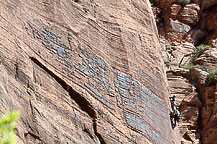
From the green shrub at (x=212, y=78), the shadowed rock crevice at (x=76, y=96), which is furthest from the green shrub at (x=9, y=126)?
the green shrub at (x=212, y=78)

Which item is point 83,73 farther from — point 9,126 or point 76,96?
point 9,126

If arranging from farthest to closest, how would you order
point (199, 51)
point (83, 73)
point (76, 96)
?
point (199, 51), point (83, 73), point (76, 96)

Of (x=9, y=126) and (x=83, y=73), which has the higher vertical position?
(x=9, y=126)

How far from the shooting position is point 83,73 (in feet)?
38.5

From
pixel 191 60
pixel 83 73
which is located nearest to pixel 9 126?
pixel 83 73

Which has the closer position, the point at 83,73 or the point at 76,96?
the point at 76,96

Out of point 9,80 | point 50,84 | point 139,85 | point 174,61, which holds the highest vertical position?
point 9,80

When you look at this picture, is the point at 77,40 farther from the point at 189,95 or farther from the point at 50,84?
the point at 189,95

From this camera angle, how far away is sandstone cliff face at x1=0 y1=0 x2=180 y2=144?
9.81m

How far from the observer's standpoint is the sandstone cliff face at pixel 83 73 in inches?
386

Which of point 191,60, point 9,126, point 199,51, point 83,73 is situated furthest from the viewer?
point 199,51

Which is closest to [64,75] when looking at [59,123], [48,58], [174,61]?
[48,58]

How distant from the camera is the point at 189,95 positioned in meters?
24.5

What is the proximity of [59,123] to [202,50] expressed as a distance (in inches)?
761
